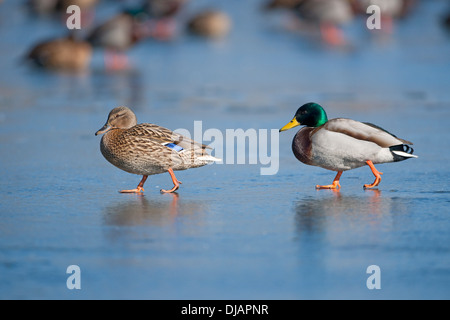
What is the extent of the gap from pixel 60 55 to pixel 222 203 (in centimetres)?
912

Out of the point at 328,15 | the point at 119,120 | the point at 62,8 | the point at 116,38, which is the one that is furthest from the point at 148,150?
the point at 62,8

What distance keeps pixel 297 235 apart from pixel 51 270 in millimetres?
1470

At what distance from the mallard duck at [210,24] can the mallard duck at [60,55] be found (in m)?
4.35

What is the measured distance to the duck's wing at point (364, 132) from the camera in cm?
650

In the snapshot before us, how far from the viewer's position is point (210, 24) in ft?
60.7

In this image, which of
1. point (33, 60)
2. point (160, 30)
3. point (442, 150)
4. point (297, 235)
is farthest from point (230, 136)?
point (160, 30)

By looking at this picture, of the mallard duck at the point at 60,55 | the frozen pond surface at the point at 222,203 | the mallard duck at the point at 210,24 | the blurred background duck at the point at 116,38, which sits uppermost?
the mallard duck at the point at 210,24

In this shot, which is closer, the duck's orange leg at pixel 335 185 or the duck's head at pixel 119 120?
the duck's orange leg at pixel 335 185

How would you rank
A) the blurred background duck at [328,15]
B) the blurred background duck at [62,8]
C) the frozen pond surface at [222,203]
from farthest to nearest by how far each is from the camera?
1. the blurred background duck at [62,8]
2. the blurred background duck at [328,15]
3. the frozen pond surface at [222,203]

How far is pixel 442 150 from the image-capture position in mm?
8008

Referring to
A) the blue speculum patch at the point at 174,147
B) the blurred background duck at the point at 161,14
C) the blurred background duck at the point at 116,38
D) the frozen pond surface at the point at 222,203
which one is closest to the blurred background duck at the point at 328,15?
the blurred background duck at the point at 161,14

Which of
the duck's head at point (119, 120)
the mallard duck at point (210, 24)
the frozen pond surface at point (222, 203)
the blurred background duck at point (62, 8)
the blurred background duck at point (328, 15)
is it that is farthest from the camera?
the blurred background duck at point (62, 8)

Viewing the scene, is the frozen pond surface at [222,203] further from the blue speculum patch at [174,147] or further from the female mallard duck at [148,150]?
the blue speculum patch at [174,147]

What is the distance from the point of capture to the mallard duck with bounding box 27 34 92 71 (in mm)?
14461
